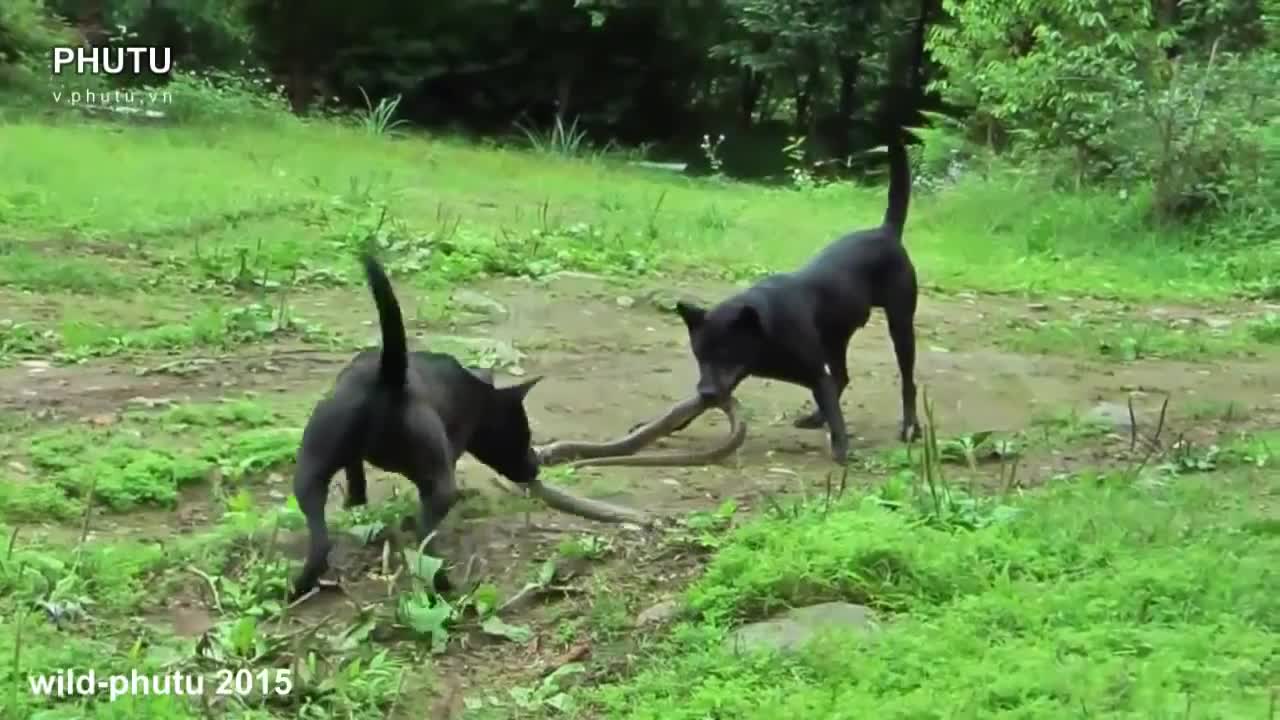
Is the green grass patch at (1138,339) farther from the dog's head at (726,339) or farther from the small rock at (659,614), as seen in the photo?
the small rock at (659,614)

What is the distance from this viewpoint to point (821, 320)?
23.1 ft

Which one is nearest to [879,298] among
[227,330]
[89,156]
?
[227,330]

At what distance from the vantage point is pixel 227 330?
27.4ft

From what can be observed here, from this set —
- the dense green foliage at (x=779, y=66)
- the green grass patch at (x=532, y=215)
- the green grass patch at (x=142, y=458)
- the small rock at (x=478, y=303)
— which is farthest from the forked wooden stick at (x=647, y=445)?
the dense green foliage at (x=779, y=66)

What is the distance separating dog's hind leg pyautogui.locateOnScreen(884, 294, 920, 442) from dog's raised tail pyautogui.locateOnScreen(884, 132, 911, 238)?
0.33 m

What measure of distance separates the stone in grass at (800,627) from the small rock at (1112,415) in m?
3.07

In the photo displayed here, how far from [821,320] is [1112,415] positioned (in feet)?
4.73

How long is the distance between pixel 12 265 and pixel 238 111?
9088 mm

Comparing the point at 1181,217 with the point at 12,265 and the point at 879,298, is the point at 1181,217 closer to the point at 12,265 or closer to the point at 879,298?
the point at 879,298

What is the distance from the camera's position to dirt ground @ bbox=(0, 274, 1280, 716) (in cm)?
497

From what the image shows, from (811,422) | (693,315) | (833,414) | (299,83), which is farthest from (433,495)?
(299,83)

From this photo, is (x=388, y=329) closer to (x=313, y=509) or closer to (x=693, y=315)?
(x=313, y=509)

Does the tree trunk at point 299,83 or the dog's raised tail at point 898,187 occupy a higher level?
the dog's raised tail at point 898,187

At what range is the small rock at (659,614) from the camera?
450 centimetres
